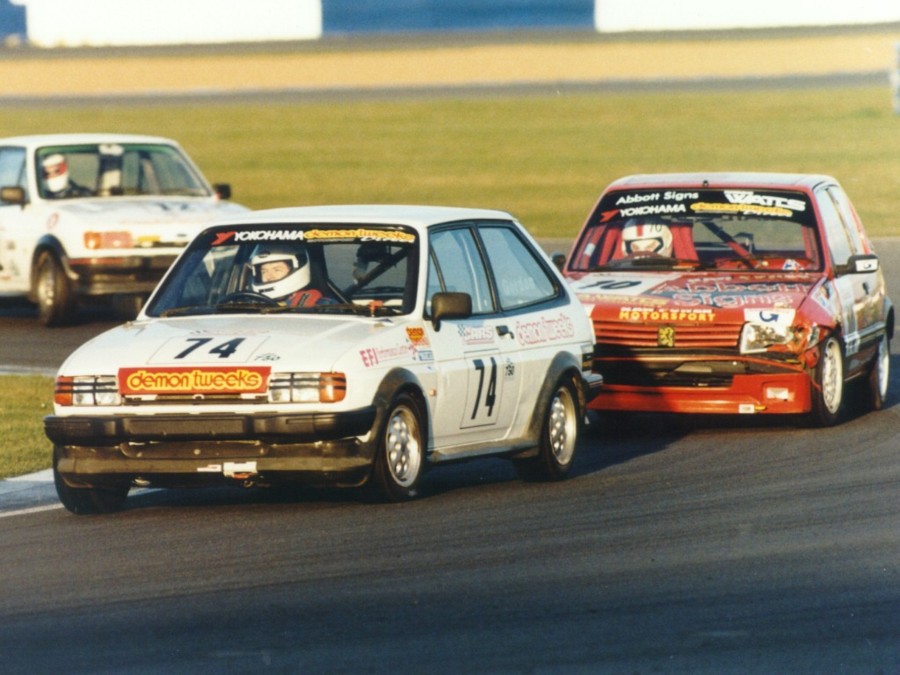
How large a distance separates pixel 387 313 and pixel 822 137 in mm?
35143

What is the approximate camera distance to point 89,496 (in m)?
9.23

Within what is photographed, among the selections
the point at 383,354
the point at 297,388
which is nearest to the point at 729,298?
the point at 383,354

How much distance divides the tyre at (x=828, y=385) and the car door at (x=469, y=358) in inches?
109

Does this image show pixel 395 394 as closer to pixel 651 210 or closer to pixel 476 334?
pixel 476 334

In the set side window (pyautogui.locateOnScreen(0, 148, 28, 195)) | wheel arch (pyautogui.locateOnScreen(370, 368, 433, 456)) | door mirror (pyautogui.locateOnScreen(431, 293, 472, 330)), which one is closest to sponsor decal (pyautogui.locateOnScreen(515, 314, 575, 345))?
door mirror (pyautogui.locateOnScreen(431, 293, 472, 330))

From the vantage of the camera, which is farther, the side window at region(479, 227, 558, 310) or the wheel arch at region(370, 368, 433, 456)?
the side window at region(479, 227, 558, 310)

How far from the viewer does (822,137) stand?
43344 millimetres

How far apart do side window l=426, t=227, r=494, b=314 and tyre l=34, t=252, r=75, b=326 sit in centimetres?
905

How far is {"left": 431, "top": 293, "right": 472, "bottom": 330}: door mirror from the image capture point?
9.40 m

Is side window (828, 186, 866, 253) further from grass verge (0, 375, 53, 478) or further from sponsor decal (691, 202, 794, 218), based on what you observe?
grass verge (0, 375, 53, 478)

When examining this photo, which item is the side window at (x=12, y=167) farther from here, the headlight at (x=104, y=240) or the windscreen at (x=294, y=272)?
the windscreen at (x=294, y=272)

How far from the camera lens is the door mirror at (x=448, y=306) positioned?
940 cm

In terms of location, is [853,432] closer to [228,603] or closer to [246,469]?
[246,469]

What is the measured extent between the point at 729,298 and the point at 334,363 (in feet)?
13.4
